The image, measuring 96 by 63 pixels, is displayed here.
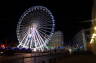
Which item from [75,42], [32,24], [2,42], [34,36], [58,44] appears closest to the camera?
[32,24]

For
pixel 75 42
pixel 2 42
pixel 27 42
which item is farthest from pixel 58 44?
pixel 27 42

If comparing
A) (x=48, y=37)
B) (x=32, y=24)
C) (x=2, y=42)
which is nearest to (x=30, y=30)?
(x=32, y=24)

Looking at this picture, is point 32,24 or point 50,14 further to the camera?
point 50,14

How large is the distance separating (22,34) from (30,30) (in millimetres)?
3457

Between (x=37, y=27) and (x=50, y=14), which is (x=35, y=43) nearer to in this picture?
(x=37, y=27)

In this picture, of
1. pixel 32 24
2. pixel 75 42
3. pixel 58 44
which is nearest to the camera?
pixel 32 24

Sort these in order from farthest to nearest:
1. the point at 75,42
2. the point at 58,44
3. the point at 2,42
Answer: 1. the point at 2,42
2. the point at 58,44
3. the point at 75,42

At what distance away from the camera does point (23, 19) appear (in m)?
49.5

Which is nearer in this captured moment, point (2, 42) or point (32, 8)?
point (32, 8)

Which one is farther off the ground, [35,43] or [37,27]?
[37,27]

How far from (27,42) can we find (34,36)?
8.70 ft

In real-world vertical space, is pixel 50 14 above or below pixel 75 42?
above

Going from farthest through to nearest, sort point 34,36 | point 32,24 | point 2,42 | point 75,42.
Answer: point 2,42 → point 75,42 → point 34,36 → point 32,24

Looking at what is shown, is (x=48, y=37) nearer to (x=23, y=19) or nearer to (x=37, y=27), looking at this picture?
(x=37, y=27)
